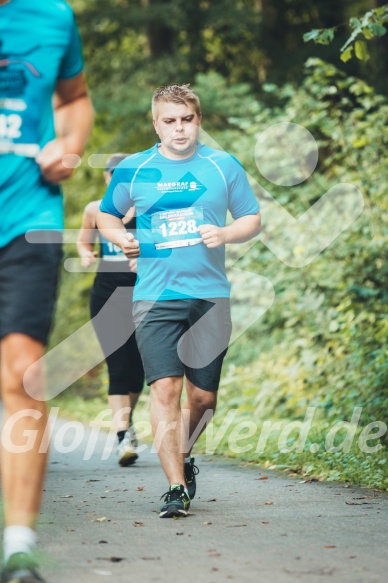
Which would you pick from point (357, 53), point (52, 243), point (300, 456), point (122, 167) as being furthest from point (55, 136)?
point (300, 456)

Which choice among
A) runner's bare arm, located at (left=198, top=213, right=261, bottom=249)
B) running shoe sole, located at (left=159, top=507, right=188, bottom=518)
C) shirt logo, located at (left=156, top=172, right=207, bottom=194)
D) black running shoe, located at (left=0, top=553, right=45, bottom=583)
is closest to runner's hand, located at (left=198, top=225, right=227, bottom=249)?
runner's bare arm, located at (left=198, top=213, right=261, bottom=249)

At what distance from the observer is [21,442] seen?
3.93 meters

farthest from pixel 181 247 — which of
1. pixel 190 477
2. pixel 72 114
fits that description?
pixel 72 114

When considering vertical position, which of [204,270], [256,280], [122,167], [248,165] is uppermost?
[122,167]

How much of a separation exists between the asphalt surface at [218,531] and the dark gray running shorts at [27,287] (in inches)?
36.8

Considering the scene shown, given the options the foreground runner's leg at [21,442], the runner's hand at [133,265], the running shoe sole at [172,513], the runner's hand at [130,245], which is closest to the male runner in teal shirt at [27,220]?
the foreground runner's leg at [21,442]

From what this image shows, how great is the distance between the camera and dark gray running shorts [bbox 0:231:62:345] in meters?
3.99

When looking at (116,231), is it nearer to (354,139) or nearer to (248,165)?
(354,139)

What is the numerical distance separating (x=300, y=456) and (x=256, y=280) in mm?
4770

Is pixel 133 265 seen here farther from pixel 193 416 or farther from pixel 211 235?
pixel 211 235

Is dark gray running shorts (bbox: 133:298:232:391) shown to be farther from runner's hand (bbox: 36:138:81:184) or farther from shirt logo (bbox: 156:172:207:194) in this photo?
runner's hand (bbox: 36:138:81:184)

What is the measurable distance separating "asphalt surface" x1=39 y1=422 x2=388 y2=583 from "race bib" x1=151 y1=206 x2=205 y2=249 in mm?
1431

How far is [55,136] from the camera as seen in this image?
4.21 metres

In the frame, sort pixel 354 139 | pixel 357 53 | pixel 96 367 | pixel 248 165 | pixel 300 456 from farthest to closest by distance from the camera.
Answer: pixel 96 367 → pixel 248 165 → pixel 354 139 → pixel 300 456 → pixel 357 53
